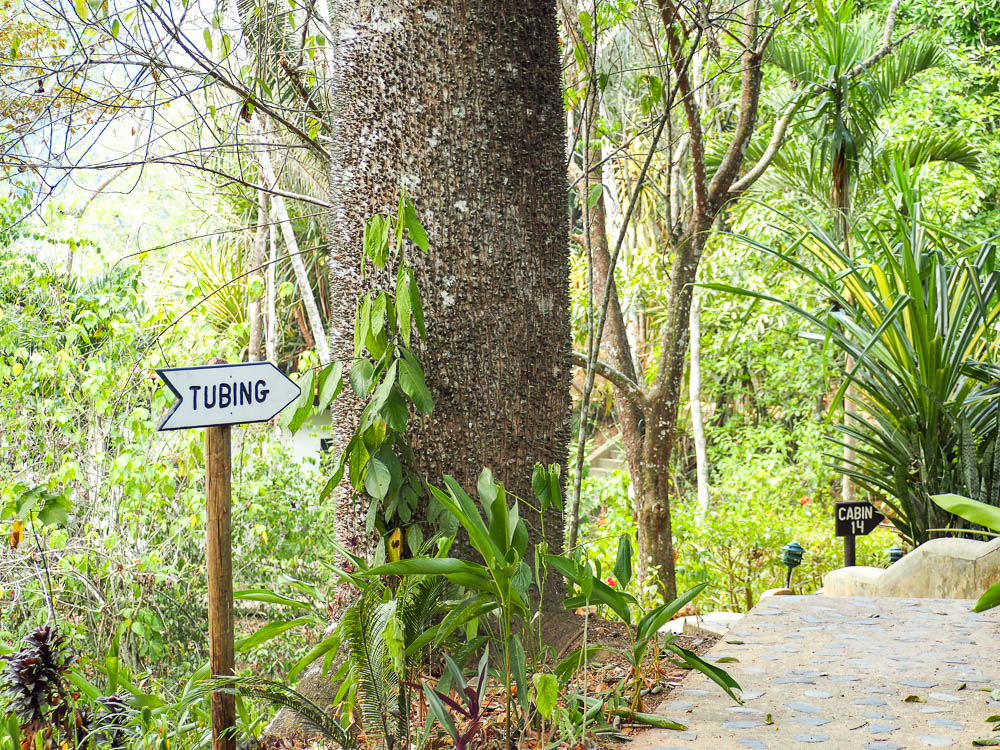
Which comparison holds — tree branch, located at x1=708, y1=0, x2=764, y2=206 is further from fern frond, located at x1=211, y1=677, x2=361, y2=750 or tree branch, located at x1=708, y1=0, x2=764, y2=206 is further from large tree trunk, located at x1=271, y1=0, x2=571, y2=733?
fern frond, located at x1=211, y1=677, x2=361, y2=750

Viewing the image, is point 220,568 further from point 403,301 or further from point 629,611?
point 629,611

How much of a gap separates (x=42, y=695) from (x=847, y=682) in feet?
8.08

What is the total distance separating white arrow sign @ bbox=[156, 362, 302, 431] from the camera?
6.55 ft

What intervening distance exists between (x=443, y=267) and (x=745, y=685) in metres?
1.65

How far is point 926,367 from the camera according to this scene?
4543 millimetres

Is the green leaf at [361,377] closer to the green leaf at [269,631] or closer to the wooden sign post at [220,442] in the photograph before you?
the wooden sign post at [220,442]

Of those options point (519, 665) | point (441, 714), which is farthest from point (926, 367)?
Answer: point (441, 714)

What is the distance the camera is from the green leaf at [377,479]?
2.26 metres

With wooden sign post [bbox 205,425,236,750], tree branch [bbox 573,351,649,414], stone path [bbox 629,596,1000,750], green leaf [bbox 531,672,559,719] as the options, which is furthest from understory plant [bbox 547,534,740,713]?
tree branch [bbox 573,351,649,414]

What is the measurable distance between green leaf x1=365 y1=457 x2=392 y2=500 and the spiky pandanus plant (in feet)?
3.33

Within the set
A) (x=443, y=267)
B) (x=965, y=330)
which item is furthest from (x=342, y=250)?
(x=965, y=330)

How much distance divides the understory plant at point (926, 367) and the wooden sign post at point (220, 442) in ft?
9.98

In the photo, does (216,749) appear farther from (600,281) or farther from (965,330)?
(600,281)

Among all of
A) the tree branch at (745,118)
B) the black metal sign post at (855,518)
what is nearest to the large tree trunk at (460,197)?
the black metal sign post at (855,518)
